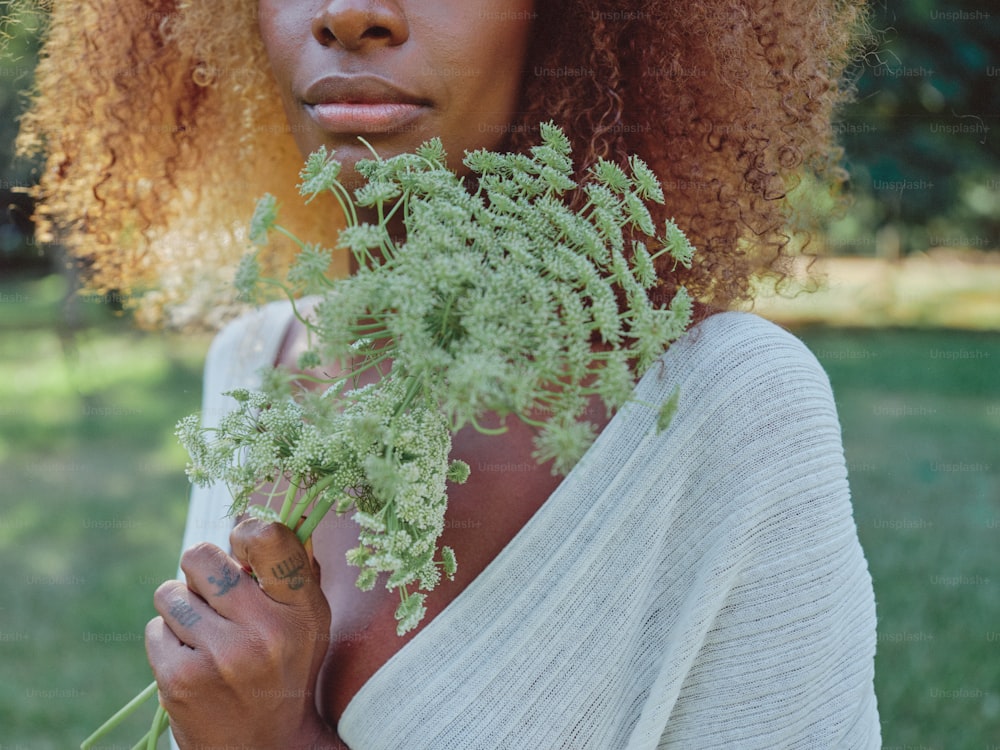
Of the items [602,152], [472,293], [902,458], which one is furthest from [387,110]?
[902,458]

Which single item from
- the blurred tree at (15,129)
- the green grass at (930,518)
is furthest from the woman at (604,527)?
the green grass at (930,518)

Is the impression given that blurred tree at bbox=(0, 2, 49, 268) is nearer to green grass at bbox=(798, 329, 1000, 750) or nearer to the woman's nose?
the woman's nose

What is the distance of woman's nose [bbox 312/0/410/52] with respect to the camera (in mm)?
1374

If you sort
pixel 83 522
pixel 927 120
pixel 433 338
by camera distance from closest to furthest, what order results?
pixel 433 338
pixel 83 522
pixel 927 120

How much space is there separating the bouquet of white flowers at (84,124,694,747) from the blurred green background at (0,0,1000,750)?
1.15 metres

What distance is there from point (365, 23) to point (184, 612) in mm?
806

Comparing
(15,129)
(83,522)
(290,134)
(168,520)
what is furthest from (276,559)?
(15,129)

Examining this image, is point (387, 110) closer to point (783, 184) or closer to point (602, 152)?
point (602, 152)

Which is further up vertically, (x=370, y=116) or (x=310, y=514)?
(x=370, y=116)

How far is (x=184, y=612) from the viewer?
1360mm

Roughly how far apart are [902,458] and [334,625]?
5.63 meters

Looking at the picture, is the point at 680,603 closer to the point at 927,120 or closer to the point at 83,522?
the point at 83,522

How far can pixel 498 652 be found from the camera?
58.3 inches

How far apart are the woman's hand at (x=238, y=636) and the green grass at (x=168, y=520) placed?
272 cm
